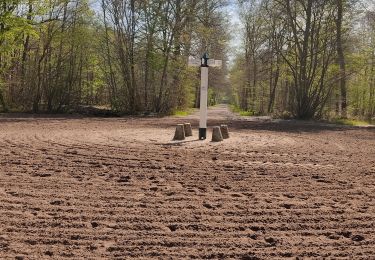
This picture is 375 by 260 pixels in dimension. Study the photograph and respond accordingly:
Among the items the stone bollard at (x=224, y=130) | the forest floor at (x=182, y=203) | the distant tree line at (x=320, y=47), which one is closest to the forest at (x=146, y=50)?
the distant tree line at (x=320, y=47)

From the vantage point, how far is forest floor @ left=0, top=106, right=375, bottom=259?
4.23 meters

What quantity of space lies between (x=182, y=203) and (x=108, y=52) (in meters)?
22.9

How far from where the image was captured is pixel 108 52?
27.5 m

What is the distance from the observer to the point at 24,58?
90.9 ft

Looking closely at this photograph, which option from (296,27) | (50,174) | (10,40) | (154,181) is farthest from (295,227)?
(10,40)

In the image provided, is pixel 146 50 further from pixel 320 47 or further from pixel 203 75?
pixel 203 75

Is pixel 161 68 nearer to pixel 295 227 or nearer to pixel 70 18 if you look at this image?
pixel 70 18

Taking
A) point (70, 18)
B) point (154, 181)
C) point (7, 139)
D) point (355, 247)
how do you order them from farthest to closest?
point (70, 18) < point (7, 139) < point (154, 181) < point (355, 247)

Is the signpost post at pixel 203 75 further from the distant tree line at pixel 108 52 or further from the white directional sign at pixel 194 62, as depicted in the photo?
the distant tree line at pixel 108 52

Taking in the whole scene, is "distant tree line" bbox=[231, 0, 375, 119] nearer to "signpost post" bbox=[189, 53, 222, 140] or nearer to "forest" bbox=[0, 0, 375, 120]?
"forest" bbox=[0, 0, 375, 120]

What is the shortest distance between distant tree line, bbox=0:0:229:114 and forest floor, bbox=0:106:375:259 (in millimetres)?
16776

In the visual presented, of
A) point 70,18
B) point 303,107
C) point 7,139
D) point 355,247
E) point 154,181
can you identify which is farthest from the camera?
point 70,18

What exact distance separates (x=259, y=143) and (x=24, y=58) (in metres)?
20.0

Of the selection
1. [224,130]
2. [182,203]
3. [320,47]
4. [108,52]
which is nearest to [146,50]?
[108,52]
